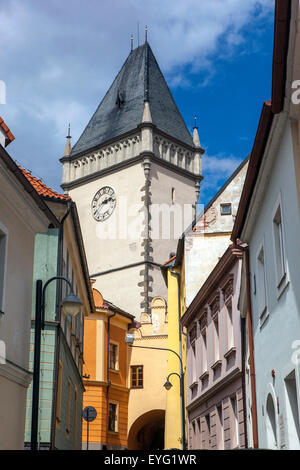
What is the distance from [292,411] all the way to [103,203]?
47.2m

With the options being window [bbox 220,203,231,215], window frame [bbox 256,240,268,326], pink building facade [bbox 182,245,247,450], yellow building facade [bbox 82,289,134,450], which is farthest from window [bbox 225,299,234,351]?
yellow building facade [bbox 82,289,134,450]

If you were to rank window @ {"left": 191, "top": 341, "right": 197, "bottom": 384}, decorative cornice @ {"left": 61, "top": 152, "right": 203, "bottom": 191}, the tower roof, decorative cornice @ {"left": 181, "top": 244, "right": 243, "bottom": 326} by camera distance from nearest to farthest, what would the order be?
→ 1. decorative cornice @ {"left": 181, "top": 244, "right": 243, "bottom": 326}
2. window @ {"left": 191, "top": 341, "right": 197, "bottom": 384}
3. decorative cornice @ {"left": 61, "top": 152, "right": 203, "bottom": 191}
4. the tower roof

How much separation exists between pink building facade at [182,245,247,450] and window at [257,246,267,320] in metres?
5.28

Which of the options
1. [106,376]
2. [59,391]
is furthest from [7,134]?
[106,376]

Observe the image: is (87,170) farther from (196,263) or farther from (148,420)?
(196,263)

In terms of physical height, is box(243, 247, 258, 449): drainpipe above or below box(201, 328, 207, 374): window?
below

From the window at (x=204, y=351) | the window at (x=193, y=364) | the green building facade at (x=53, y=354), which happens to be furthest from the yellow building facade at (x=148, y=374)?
the green building facade at (x=53, y=354)

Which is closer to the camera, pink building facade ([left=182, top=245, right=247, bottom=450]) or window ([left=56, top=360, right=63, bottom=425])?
window ([left=56, top=360, right=63, bottom=425])

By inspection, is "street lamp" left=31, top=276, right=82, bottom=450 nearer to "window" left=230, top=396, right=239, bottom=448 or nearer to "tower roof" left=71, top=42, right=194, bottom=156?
"window" left=230, top=396, right=239, bottom=448

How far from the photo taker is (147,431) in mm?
45750

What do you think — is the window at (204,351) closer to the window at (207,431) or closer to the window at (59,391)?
the window at (207,431)

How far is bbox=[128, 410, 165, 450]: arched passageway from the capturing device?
4253 centimetres

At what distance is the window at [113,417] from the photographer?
135 ft

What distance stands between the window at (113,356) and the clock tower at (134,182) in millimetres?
7304
